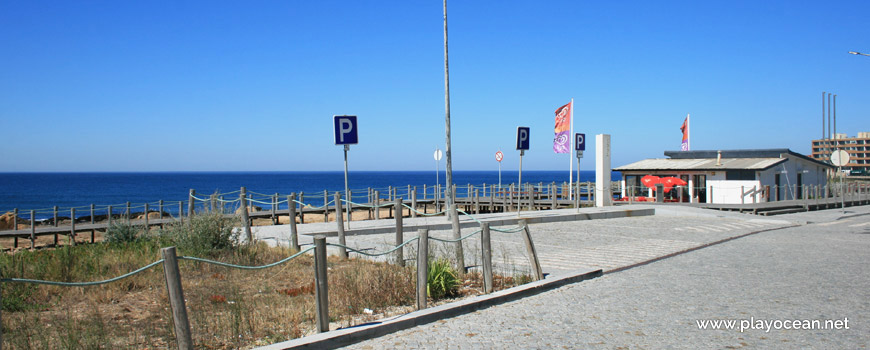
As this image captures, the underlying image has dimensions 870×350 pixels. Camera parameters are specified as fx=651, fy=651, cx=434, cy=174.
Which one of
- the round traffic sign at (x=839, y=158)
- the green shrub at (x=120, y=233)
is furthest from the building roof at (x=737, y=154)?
the green shrub at (x=120, y=233)

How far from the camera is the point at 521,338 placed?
5871 millimetres

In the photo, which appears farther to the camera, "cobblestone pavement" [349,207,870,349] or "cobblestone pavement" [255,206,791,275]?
"cobblestone pavement" [255,206,791,275]

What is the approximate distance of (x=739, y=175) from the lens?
107 ft

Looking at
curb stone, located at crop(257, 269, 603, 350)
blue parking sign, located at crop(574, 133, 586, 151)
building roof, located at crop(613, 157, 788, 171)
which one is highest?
blue parking sign, located at crop(574, 133, 586, 151)

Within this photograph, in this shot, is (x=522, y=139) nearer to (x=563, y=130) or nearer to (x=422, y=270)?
(x=563, y=130)

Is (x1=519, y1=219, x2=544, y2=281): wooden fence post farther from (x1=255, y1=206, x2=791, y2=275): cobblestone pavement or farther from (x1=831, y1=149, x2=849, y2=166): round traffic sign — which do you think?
(x1=831, y1=149, x2=849, y2=166): round traffic sign

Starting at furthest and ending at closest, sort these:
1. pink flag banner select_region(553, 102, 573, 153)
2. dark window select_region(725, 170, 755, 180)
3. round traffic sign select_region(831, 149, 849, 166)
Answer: dark window select_region(725, 170, 755, 180), round traffic sign select_region(831, 149, 849, 166), pink flag banner select_region(553, 102, 573, 153)

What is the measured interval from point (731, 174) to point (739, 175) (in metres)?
0.39

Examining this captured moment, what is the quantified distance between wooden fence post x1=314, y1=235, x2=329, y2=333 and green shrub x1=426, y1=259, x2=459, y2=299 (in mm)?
1826

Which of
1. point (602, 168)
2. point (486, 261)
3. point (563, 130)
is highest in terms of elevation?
point (563, 130)

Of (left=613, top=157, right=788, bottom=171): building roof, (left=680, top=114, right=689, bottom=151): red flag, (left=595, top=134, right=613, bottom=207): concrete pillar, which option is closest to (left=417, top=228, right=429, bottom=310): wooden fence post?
(left=595, top=134, right=613, bottom=207): concrete pillar

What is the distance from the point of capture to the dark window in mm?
32109

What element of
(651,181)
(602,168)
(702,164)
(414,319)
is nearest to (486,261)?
(414,319)

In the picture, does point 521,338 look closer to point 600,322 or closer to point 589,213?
point 600,322
